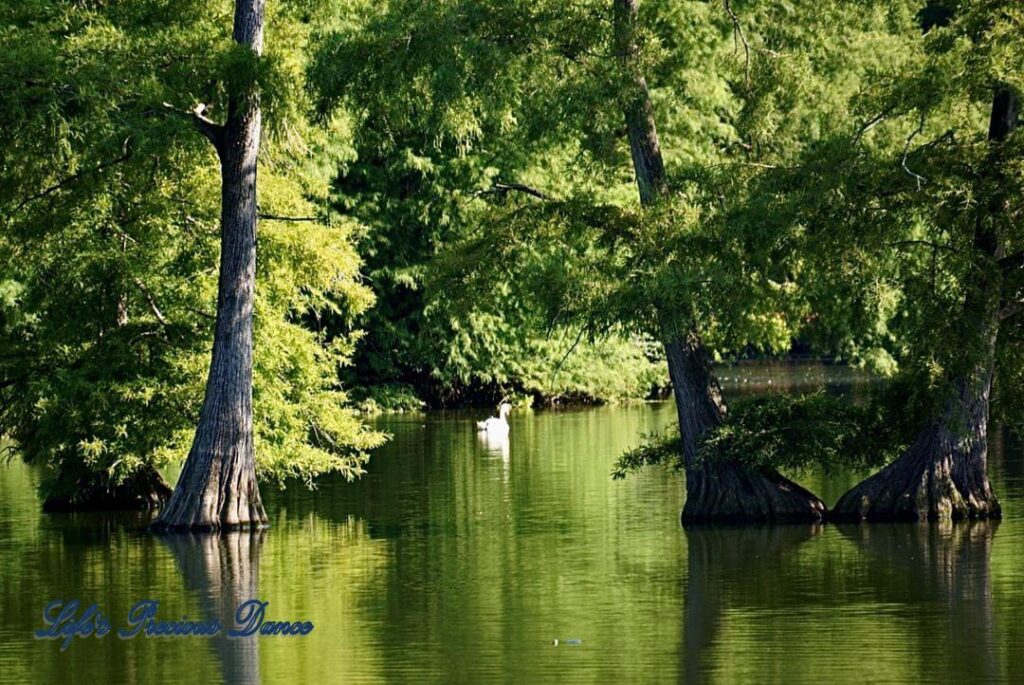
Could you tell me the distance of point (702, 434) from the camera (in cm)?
1895

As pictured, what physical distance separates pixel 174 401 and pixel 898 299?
859 centimetres

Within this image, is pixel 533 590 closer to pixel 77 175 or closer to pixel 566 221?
pixel 566 221

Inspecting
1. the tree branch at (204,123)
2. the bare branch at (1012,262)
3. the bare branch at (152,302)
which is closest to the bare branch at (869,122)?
the bare branch at (1012,262)

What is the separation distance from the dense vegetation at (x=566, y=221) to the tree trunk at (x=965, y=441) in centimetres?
3

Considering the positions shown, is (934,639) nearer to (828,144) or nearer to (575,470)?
(828,144)

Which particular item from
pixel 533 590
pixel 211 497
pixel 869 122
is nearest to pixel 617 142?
pixel 869 122

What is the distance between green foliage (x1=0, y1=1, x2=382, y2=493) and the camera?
19.2 metres

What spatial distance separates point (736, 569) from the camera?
16.1 metres

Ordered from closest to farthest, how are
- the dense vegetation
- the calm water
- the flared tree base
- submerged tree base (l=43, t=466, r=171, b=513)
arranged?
the calm water < the dense vegetation < the flared tree base < submerged tree base (l=43, t=466, r=171, b=513)

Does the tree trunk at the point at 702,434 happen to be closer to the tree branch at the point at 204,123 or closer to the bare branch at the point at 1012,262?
the bare branch at the point at 1012,262

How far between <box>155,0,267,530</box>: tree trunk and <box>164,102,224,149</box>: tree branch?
31 millimetres

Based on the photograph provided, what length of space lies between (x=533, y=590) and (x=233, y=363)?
20.7 ft

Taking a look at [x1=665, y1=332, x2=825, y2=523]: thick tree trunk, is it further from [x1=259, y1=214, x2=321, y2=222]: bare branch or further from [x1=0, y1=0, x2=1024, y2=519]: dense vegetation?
[x1=259, y1=214, x2=321, y2=222]: bare branch

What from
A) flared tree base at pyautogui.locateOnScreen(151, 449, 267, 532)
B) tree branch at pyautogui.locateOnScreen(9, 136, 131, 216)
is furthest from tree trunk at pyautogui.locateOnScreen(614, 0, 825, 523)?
tree branch at pyautogui.locateOnScreen(9, 136, 131, 216)
